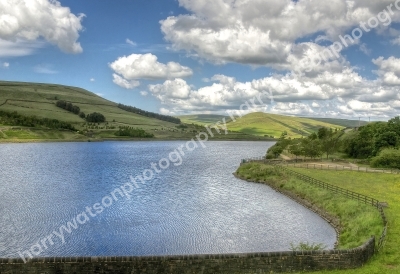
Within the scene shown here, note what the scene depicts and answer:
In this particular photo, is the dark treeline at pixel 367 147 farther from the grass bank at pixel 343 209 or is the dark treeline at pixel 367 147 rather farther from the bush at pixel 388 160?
the grass bank at pixel 343 209

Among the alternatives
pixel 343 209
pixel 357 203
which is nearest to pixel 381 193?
pixel 357 203

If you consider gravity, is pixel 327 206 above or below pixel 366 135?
below

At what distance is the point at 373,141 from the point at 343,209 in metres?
74.9

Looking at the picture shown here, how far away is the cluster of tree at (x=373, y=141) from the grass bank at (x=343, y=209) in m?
43.8

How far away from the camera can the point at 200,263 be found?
25.0 meters

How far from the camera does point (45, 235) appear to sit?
132 ft

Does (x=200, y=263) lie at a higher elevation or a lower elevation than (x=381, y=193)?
lower

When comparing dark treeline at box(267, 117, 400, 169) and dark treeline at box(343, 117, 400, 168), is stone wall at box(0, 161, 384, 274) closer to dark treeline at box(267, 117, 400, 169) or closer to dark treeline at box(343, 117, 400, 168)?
dark treeline at box(343, 117, 400, 168)

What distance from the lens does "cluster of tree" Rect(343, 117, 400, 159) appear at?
107 m

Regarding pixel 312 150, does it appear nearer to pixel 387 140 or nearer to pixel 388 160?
pixel 387 140

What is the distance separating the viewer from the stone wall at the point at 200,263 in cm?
2367

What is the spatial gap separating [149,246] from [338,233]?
21729mm

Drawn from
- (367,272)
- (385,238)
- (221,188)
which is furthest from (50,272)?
(221,188)

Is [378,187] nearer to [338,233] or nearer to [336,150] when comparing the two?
[338,233]
